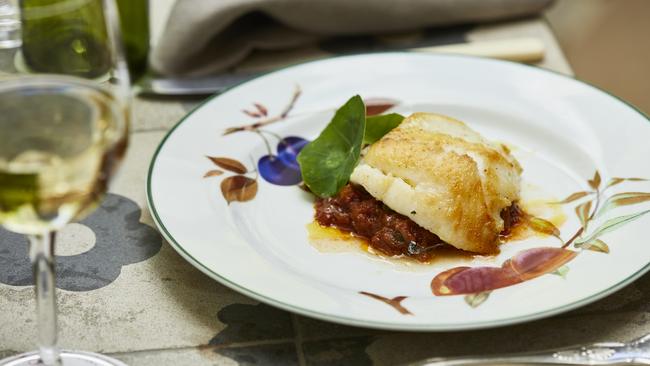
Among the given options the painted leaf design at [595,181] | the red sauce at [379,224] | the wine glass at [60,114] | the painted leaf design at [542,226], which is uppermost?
the wine glass at [60,114]

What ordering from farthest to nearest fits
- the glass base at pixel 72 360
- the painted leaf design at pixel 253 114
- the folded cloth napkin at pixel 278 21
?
1. the folded cloth napkin at pixel 278 21
2. the painted leaf design at pixel 253 114
3. the glass base at pixel 72 360

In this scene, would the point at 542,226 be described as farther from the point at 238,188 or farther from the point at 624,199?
the point at 238,188

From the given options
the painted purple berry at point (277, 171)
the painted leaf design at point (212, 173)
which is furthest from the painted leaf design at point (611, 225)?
the painted leaf design at point (212, 173)

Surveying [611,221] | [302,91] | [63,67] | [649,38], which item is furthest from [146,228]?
[649,38]

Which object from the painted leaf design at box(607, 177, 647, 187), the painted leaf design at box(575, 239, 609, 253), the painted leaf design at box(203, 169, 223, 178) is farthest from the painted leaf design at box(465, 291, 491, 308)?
the painted leaf design at box(203, 169, 223, 178)

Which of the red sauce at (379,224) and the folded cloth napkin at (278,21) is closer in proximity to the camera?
the red sauce at (379,224)

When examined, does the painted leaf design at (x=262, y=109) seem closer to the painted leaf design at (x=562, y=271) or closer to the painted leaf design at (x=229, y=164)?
the painted leaf design at (x=229, y=164)

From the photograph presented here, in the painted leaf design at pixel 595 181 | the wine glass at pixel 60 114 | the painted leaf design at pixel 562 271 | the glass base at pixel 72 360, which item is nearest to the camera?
the wine glass at pixel 60 114
